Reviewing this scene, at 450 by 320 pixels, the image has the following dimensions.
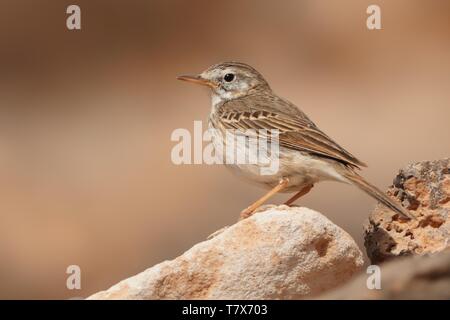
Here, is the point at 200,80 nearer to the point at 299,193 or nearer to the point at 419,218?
the point at 299,193

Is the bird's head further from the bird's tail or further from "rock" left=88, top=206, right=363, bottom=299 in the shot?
"rock" left=88, top=206, right=363, bottom=299

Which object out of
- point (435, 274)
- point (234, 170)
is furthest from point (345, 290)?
point (234, 170)

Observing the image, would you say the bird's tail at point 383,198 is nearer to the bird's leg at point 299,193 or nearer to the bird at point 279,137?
the bird at point 279,137

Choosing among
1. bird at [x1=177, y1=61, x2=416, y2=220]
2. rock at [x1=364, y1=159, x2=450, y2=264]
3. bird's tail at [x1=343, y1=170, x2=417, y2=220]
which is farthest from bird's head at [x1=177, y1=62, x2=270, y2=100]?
rock at [x1=364, y1=159, x2=450, y2=264]

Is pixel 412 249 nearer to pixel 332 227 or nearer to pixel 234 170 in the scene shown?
pixel 332 227

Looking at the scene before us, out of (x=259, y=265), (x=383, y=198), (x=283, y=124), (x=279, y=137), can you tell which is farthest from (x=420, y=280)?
(x=283, y=124)
